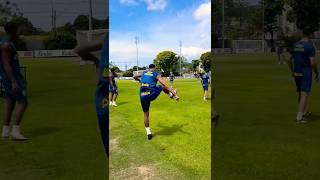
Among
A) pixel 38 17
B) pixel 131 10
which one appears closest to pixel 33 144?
pixel 38 17

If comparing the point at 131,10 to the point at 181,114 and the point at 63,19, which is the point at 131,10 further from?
the point at 181,114

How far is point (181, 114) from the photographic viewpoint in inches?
169

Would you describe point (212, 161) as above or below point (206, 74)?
below

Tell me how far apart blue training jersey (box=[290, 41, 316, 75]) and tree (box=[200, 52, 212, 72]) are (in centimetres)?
94

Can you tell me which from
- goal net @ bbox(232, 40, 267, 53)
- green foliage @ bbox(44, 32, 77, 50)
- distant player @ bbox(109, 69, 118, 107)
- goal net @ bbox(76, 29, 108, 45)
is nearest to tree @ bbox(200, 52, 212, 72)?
goal net @ bbox(232, 40, 267, 53)

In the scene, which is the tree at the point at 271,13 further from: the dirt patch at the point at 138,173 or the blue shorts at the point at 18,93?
the blue shorts at the point at 18,93

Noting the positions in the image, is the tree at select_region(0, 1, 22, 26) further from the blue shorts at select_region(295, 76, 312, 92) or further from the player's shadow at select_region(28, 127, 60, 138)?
the blue shorts at select_region(295, 76, 312, 92)

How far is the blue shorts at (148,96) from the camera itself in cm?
417

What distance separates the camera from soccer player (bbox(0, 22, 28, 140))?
4.14 metres

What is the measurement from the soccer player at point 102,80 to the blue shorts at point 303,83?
1.91m

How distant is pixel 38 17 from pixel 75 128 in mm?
1111

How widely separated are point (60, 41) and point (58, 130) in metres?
0.85

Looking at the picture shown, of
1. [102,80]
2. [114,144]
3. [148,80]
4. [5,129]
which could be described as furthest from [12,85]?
[148,80]

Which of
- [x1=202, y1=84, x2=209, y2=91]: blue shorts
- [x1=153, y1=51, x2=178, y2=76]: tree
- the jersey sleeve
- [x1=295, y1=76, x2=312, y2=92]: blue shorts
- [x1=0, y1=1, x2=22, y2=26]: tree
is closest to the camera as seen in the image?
[x1=153, y1=51, x2=178, y2=76]: tree
